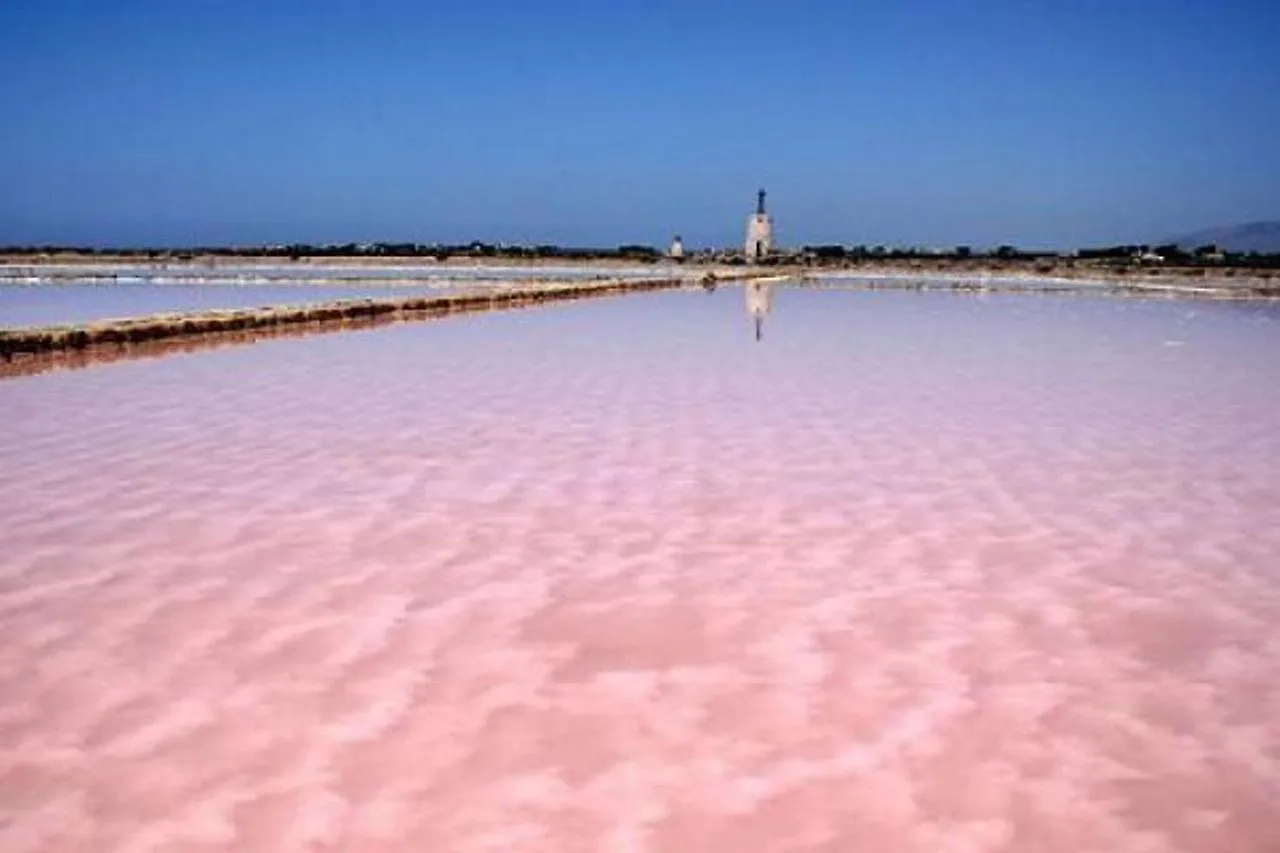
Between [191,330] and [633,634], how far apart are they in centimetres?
1504

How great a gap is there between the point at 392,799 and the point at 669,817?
627 mm

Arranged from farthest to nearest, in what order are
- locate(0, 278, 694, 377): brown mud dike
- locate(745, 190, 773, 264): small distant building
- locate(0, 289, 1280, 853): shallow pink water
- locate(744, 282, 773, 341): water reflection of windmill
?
1. locate(745, 190, 773, 264): small distant building
2. locate(744, 282, 773, 341): water reflection of windmill
3. locate(0, 278, 694, 377): brown mud dike
4. locate(0, 289, 1280, 853): shallow pink water

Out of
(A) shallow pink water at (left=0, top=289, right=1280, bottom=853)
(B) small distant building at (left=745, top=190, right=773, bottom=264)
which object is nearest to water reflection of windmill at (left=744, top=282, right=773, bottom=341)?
(A) shallow pink water at (left=0, top=289, right=1280, bottom=853)

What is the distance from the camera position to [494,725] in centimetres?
323

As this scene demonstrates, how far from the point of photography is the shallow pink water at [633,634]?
2777 millimetres

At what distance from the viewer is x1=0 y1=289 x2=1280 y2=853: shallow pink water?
278cm

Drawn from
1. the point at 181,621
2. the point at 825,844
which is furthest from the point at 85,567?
the point at 825,844

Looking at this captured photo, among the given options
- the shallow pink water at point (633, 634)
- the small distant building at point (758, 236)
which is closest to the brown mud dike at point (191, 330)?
the shallow pink water at point (633, 634)

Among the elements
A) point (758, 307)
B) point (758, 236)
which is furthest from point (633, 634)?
point (758, 236)

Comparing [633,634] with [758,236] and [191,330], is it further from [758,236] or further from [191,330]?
[758,236]

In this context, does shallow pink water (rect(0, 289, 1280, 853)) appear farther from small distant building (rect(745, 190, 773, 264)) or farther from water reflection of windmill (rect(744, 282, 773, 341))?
small distant building (rect(745, 190, 773, 264))

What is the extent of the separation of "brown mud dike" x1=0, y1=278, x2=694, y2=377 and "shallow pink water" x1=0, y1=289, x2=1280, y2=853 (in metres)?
4.98

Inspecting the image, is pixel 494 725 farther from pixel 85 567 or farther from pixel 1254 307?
pixel 1254 307

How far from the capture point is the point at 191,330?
57.4ft
